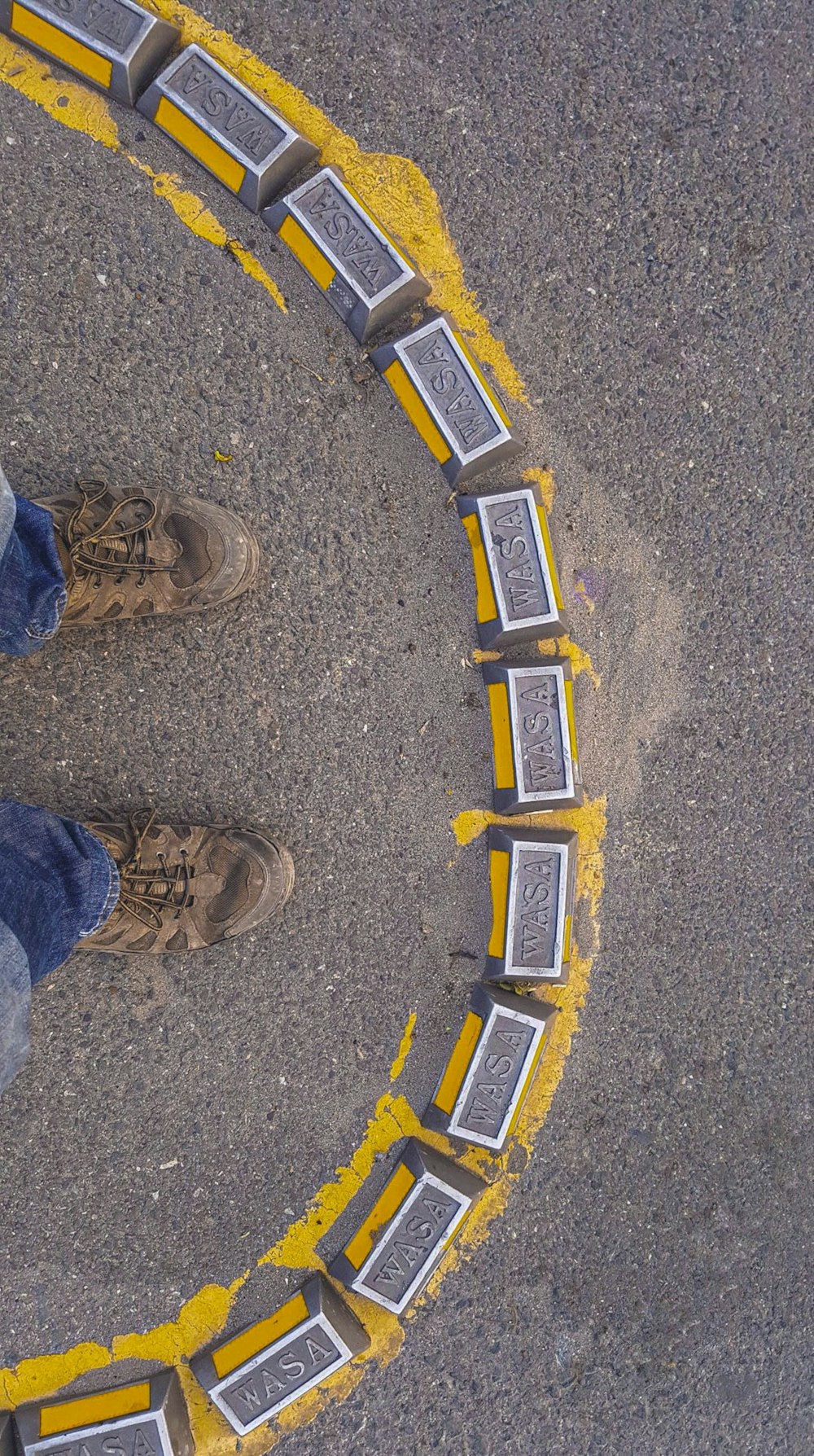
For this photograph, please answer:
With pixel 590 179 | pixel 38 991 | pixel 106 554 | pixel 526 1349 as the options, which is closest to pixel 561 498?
pixel 590 179

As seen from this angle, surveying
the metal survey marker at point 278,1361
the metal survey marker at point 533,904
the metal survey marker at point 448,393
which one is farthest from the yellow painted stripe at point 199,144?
the metal survey marker at point 278,1361

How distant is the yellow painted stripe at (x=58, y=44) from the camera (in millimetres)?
2504

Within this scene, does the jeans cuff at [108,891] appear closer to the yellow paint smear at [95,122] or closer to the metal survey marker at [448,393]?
the metal survey marker at [448,393]

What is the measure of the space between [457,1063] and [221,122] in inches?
118

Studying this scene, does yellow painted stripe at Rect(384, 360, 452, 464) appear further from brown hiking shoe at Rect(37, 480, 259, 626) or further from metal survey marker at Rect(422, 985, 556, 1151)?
metal survey marker at Rect(422, 985, 556, 1151)

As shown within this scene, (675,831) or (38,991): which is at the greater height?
(38,991)

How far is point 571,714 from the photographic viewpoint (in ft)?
8.96

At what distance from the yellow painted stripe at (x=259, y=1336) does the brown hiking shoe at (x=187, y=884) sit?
3.93ft

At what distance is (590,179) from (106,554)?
193cm

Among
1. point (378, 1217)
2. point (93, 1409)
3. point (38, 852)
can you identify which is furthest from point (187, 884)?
point (93, 1409)

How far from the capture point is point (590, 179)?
271 cm

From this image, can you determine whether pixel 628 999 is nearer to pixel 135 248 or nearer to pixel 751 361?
pixel 751 361

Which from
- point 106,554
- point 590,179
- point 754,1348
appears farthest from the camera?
point 754,1348

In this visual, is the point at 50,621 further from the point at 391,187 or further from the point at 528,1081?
the point at 528,1081
